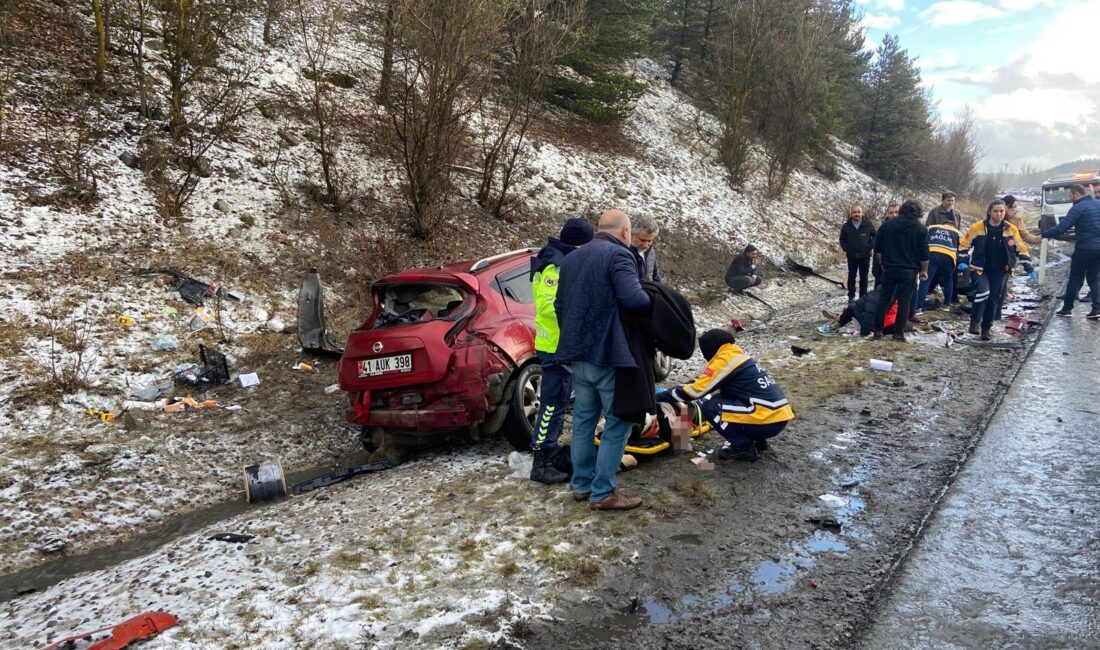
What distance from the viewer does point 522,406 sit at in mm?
5355

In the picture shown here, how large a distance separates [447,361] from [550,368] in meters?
0.90

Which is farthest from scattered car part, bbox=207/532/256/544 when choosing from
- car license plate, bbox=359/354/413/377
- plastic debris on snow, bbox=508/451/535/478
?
plastic debris on snow, bbox=508/451/535/478

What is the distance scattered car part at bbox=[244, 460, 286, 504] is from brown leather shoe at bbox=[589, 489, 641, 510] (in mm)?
2594

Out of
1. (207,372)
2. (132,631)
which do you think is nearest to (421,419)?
(132,631)

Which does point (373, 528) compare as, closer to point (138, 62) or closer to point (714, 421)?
point (714, 421)

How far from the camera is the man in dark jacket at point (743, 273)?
44.2ft

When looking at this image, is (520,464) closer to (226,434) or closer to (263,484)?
(263,484)

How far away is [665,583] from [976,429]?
3.78m

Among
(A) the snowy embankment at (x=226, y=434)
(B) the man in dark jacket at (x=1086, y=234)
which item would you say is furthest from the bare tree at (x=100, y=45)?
(B) the man in dark jacket at (x=1086, y=234)

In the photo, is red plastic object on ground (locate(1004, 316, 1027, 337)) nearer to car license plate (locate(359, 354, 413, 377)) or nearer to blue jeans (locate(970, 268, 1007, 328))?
blue jeans (locate(970, 268, 1007, 328))

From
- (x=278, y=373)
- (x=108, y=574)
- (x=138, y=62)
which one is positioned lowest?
(x=108, y=574)

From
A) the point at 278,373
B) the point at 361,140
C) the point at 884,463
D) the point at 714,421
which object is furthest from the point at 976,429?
the point at 361,140

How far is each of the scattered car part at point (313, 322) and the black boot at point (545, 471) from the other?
431 centimetres

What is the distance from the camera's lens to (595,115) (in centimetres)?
1938
